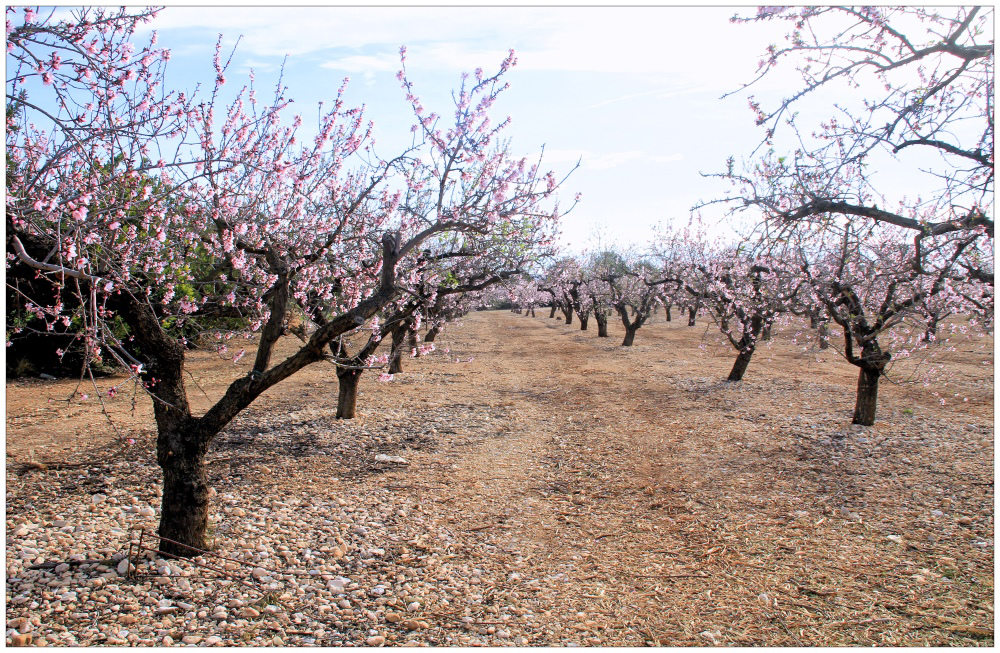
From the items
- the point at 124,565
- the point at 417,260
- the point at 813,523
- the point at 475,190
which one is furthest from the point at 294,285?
the point at 813,523

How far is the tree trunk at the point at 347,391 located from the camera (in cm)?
1037

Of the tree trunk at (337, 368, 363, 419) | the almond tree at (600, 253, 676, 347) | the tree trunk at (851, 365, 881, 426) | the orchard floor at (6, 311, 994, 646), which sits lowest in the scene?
the orchard floor at (6, 311, 994, 646)

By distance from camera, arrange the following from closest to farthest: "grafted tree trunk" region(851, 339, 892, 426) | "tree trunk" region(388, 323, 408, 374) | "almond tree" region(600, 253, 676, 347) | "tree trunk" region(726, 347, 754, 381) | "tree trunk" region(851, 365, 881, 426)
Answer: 1. "grafted tree trunk" region(851, 339, 892, 426)
2. "tree trunk" region(851, 365, 881, 426)
3. "tree trunk" region(388, 323, 408, 374)
4. "tree trunk" region(726, 347, 754, 381)
5. "almond tree" region(600, 253, 676, 347)

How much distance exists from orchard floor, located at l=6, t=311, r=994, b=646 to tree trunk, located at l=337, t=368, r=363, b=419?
420 millimetres

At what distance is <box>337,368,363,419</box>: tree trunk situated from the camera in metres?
10.4

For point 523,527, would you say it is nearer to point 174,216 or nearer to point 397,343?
point 174,216

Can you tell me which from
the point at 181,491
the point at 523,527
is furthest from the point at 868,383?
the point at 181,491

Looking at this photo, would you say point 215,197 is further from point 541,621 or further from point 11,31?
point 541,621

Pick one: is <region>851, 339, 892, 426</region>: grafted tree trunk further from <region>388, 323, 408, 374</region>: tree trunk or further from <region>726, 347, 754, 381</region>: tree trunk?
<region>388, 323, 408, 374</region>: tree trunk

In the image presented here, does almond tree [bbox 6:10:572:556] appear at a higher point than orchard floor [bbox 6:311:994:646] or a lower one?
higher

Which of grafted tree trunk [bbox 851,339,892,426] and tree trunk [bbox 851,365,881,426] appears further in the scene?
tree trunk [bbox 851,365,881,426]

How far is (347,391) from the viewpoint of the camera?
10.5 metres

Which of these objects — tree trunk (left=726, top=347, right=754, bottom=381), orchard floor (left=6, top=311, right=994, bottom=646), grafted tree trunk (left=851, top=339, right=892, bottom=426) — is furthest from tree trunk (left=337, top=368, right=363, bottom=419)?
tree trunk (left=726, top=347, right=754, bottom=381)

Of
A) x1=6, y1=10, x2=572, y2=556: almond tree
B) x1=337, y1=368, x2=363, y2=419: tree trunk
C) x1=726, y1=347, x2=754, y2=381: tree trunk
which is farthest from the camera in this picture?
x1=726, y1=347, x2=754, y2=381: tree trunk
